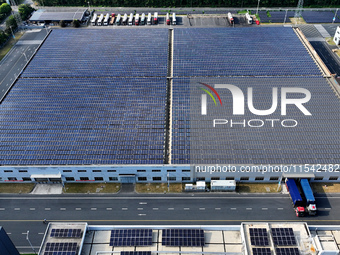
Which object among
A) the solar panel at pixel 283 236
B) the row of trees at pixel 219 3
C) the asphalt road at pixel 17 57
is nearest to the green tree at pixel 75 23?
the asphalt road at pixel 17 57

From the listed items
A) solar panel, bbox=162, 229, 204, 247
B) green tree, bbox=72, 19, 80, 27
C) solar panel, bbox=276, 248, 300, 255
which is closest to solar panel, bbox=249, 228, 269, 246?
solar panel, bbox=276, 248, 300, 255

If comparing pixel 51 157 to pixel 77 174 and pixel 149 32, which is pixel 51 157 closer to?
pixel 77 174

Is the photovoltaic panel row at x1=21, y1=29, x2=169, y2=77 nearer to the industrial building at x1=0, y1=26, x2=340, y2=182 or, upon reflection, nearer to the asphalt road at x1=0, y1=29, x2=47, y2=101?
the industrial building at x1=0, y1=26, x2=340, y2=182

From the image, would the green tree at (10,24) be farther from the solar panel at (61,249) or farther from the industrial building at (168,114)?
the solar panel at (61,249)

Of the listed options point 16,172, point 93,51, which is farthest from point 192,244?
point 93,51

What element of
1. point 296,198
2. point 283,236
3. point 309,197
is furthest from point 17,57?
point 283,236
